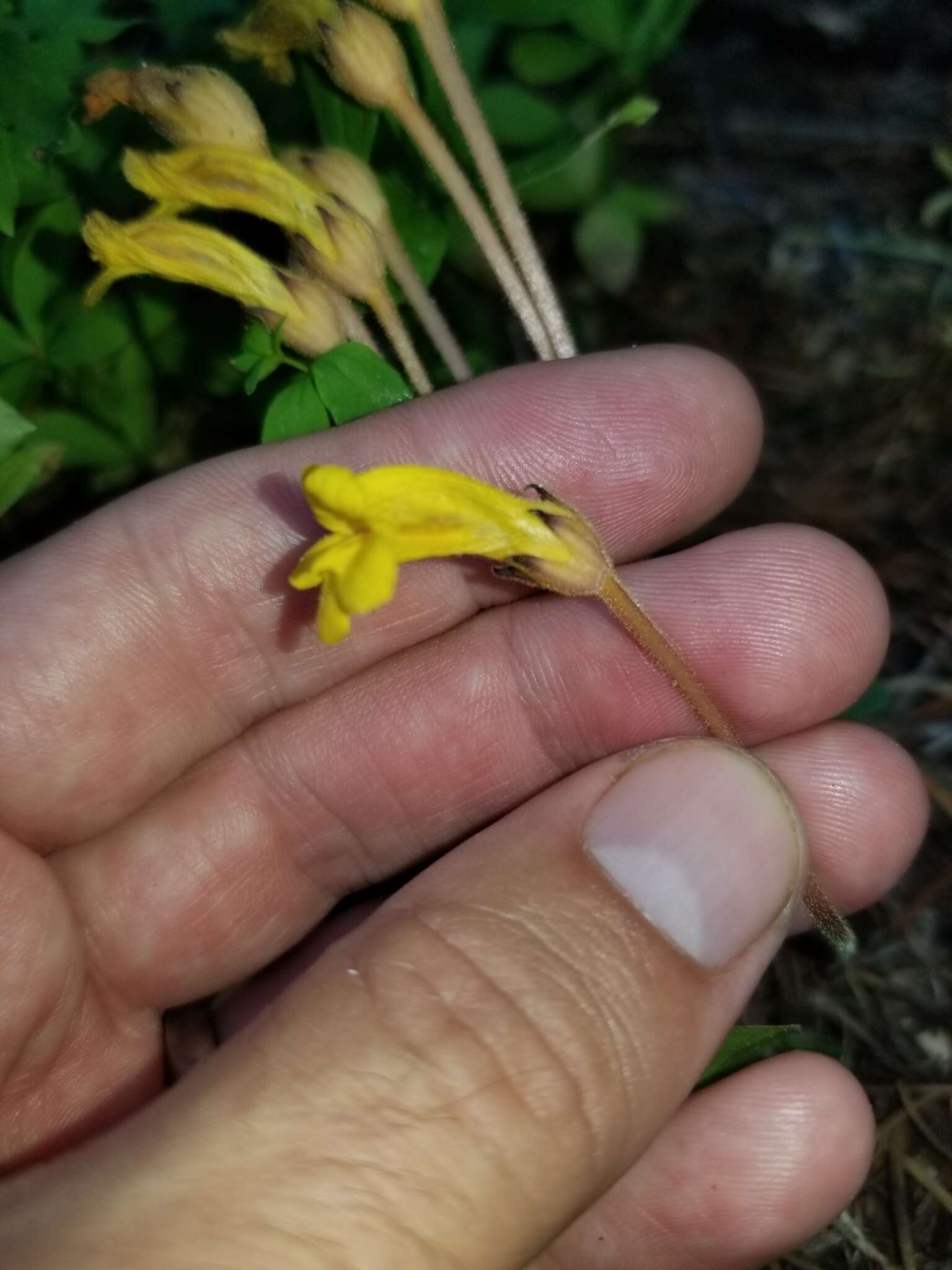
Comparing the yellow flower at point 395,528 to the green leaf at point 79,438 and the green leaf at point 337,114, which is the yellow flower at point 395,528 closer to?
the green leaf at point 337,114

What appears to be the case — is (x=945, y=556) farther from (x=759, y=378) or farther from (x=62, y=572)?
(x=62, y=572)

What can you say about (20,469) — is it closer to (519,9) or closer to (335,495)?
(335,495)

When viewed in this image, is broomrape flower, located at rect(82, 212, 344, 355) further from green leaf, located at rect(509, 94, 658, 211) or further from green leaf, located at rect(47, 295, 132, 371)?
green leaf, located at rect(47, 295, 132, 371)

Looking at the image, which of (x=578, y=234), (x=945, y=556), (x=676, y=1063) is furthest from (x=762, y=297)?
(x=676, y=1063)

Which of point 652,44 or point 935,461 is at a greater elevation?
point 652,44

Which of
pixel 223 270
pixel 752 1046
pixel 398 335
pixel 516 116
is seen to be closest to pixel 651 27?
pixel 516 116

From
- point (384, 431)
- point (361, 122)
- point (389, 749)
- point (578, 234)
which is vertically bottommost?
point (389, 749)

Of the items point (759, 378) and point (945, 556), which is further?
point (759, 378)
